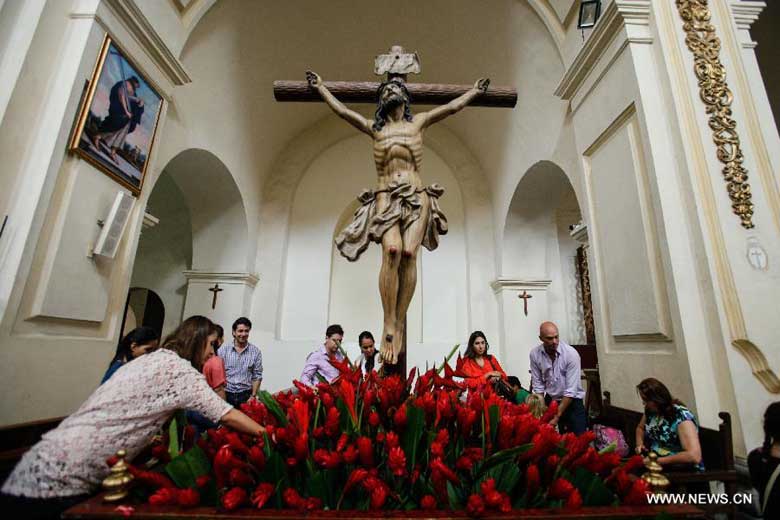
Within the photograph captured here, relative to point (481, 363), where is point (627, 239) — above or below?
above

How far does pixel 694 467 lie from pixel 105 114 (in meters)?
3.83

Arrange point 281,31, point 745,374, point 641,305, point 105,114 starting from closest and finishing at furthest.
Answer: point 745,374, point 641,305, point 105,114, point 281,31

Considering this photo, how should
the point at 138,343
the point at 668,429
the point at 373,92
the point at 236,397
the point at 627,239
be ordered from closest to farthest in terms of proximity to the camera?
the point at 668,429 → the point at 138,343 → the point at 373,92 → the point at 627,239 → the point at 236,397

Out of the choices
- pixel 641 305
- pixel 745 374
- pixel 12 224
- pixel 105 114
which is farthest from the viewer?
pixel 105 114

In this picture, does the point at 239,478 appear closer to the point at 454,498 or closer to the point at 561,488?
the point at 454,498

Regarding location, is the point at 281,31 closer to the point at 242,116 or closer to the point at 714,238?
the point at 242,116

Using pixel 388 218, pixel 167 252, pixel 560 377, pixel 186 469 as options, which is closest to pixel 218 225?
pixel 167 252

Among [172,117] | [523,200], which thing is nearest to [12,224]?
[172,117]

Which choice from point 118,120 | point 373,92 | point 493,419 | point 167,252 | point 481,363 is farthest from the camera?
point 167,252

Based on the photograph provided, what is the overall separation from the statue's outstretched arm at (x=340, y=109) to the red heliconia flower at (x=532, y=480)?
167 cm

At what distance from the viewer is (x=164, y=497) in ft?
3.00

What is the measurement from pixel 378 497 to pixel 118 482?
1.94ft

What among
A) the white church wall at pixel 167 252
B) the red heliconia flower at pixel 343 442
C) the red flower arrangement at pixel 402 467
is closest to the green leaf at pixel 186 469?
the red flower arrangement at pixel 402 467

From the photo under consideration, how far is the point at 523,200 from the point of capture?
5.37m
